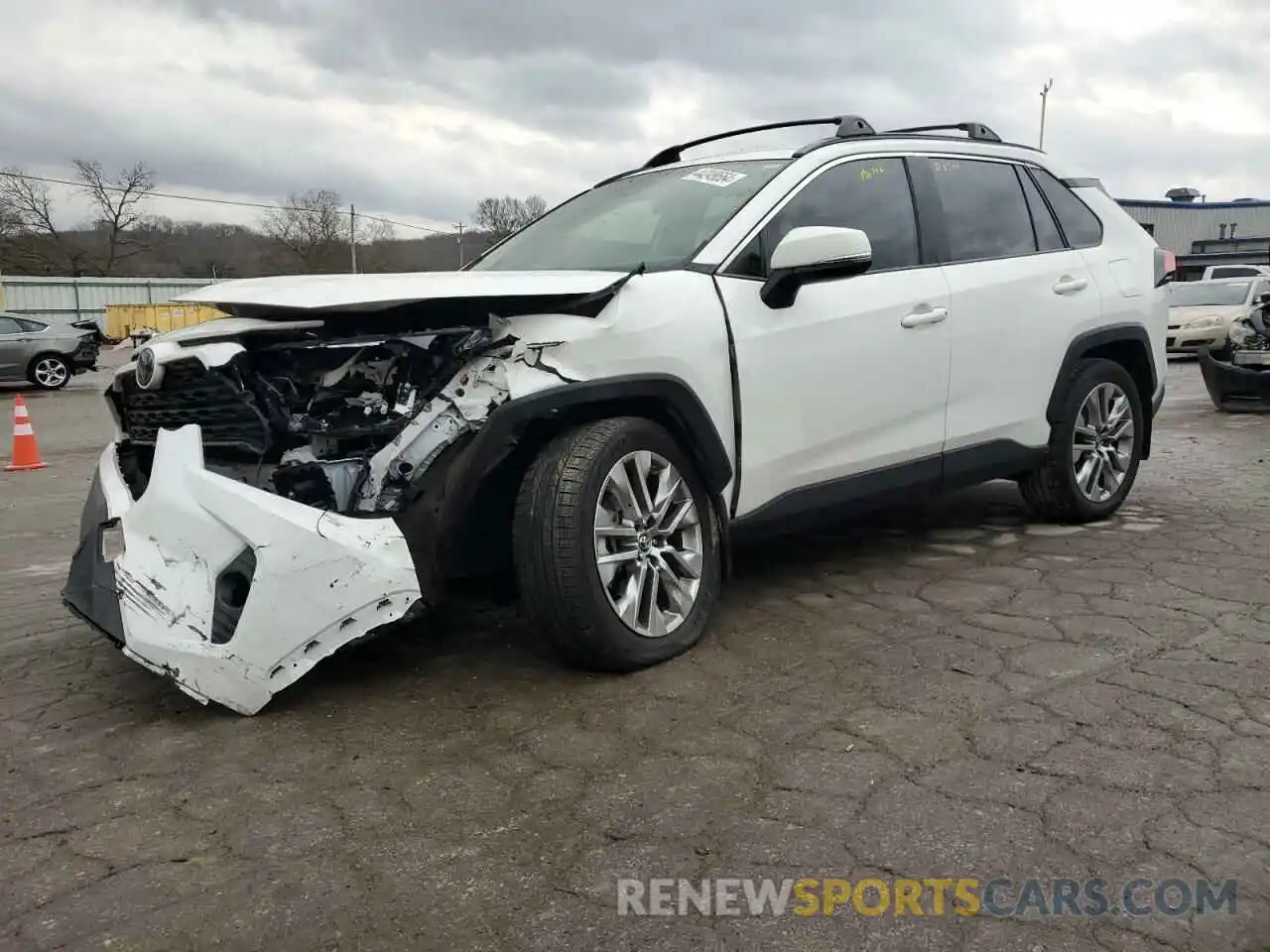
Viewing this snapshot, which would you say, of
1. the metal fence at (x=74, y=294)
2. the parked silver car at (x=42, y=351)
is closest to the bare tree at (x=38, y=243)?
the metal fence at (x=74, y=294)

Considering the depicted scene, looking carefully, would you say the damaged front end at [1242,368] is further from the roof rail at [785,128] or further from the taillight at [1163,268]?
the roof rail at [785,128]

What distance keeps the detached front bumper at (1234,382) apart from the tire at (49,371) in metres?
19.1

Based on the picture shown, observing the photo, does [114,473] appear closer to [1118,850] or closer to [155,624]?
[155,624]

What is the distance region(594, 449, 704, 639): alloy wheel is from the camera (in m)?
3.21

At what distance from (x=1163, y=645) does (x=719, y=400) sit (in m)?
1.70

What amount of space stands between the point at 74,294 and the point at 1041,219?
44.3 metres

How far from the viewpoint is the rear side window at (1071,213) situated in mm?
5082

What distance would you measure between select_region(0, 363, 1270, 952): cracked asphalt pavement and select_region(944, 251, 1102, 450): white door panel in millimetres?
741

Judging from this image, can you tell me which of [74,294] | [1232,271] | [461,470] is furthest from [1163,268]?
[74,294]

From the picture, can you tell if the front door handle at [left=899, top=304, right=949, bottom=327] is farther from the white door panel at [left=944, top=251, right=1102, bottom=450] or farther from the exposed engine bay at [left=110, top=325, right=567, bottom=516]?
the exposed engine bay at [left=110, top=325, right=567, bottom=516]

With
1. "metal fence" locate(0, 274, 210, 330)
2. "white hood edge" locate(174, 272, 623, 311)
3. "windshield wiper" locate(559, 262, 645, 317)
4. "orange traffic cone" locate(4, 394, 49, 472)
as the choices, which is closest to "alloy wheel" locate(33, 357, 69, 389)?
"orange traffic cone" locate(4, 394, 49, 472)

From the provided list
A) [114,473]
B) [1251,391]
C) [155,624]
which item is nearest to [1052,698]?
[155,624]

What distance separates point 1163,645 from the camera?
3.50 meters

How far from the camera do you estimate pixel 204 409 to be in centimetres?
313
